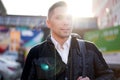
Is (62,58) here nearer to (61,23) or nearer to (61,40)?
(61,40)

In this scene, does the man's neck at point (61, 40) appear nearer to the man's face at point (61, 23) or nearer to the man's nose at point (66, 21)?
the man's face at point (61, 23)

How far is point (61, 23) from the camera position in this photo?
127 inches

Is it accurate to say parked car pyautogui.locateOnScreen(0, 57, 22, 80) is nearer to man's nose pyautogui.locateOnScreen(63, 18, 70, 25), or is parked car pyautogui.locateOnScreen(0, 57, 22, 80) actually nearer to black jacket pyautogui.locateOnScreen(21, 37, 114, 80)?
black jacket pyautogui.locateOnScreen(21, 37, 114, 80)

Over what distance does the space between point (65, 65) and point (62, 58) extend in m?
0.07

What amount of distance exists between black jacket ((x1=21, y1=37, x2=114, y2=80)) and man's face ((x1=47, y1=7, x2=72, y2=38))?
12 cm

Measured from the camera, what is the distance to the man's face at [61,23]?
10.5 feet

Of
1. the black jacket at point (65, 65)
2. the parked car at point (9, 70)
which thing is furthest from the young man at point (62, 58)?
the parked car at point (9, 70)

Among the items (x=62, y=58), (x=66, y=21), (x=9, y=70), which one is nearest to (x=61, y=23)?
(x=66, y=21)

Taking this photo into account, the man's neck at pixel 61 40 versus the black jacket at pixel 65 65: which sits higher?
the man's neck at pixel 61 40

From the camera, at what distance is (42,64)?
10.4 feet

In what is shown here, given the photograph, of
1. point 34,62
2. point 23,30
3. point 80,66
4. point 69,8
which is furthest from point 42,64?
point 23,30

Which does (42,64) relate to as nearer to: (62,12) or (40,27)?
(62,12)

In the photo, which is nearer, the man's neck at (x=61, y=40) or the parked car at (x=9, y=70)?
the man's neck at (x=61, y=40)

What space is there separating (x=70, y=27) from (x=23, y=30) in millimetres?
30922
